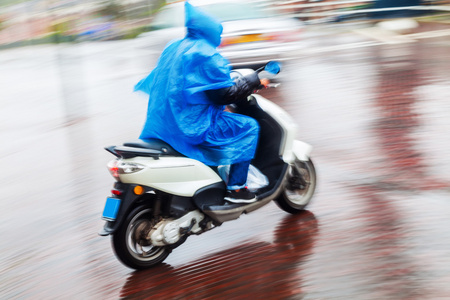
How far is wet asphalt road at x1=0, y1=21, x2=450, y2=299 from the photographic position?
4520mm

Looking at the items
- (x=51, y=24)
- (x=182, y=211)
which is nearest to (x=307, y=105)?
(x=182, y=211)

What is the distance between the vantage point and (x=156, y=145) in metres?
4.84

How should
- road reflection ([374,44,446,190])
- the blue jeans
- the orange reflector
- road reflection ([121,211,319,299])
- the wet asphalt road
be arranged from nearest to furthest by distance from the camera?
road reflection ([121,211,319,299]) → the wet asphalt road → the orange reflector → the blue jeans → road reflection ([374,44,446,190])

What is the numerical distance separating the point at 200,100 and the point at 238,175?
68cm

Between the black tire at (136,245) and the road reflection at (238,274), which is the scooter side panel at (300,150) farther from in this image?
the black tire at (136,245)

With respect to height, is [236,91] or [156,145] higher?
[236,91]

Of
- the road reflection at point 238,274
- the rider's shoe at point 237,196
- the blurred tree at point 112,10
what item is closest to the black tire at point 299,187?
the road reflection at point 238,274

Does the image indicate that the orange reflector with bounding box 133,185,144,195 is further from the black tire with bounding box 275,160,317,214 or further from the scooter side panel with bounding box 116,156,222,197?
the black tire with bounding box 275,160,317,214

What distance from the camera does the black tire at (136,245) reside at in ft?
15.3

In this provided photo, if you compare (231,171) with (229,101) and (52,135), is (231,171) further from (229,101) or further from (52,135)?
(52,135)

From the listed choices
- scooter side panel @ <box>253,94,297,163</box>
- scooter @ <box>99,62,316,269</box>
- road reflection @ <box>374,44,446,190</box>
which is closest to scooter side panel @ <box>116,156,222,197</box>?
scooter @ <box>99,62,316,269</box>

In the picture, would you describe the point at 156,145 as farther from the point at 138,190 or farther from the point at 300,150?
the point at 300,150

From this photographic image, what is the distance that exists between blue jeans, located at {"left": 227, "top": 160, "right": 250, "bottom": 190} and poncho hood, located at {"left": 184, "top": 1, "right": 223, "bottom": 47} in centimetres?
97

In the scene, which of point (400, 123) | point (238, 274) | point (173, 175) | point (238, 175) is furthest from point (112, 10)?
point (238, 274)
